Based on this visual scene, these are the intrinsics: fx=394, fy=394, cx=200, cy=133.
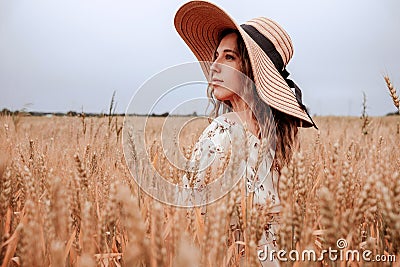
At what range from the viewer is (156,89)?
1.23 metres

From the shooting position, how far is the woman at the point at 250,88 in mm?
1461

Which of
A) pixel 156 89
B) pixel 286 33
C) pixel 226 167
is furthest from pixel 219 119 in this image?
pixel 286 33

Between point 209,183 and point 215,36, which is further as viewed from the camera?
point 215,36

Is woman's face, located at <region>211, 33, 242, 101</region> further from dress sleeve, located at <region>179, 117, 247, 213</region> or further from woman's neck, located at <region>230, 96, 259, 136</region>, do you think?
dress sleeve, located at <region>179, 117, 247, 213</region>

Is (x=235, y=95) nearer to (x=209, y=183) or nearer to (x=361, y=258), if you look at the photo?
(x=209, y=183)

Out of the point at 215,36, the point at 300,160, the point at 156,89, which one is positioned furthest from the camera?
the point at 215,36

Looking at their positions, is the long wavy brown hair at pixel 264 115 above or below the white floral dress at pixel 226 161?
above

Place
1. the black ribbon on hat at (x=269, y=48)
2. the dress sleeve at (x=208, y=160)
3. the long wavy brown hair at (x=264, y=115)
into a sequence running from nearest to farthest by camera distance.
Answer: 1. the dress sleeve at (x=208, y=160)
2. the long wavy brown hair at (x=264, y=115)
3. the black ribbon on hat at (x=269, y=48)

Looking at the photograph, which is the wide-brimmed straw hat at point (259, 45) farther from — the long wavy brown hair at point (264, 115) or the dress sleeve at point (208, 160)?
the dress sleeve at point (208, 160)

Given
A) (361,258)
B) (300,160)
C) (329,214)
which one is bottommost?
Result: (361,258)

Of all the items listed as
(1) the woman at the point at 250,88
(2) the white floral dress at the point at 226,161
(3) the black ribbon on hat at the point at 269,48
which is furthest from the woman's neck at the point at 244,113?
(3) the black ribbon on hat at the point at 269,48

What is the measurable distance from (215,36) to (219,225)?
1.42 meters

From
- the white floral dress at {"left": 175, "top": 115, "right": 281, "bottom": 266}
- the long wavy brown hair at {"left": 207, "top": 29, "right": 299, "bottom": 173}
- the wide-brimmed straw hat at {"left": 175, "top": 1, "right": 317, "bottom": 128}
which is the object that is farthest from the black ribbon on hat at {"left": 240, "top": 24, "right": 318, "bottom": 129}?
the white floral dress at {"left": 175, "top": 115, "right": 281, "bottom": 266}

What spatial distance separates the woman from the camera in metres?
1.46
